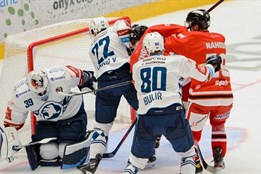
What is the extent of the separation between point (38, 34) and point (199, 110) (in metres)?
1.46

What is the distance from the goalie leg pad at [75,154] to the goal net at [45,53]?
1.68 feet

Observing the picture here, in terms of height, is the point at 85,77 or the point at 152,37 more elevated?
the point at 152,37

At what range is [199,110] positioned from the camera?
14.0ft

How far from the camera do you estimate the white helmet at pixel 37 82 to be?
171 inches

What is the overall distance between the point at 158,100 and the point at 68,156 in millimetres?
939

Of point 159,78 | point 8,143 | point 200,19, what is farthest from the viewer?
point 8,143

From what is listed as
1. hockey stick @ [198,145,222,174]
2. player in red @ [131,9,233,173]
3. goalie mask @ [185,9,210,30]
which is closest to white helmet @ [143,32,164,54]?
player in red @ [131,9,233,173]

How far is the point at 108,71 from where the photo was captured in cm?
447

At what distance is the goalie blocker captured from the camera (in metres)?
4.53

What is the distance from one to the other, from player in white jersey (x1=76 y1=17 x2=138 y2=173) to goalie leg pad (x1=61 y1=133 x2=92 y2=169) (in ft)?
0.29

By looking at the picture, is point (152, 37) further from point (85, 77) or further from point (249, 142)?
point (249, 142)

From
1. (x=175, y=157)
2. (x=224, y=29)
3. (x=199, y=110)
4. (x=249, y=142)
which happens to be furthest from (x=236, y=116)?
(x=224, y=29)

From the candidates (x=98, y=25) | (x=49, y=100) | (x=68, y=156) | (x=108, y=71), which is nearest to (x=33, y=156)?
(x=68, y=156)

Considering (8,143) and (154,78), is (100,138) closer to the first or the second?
(8,143)
